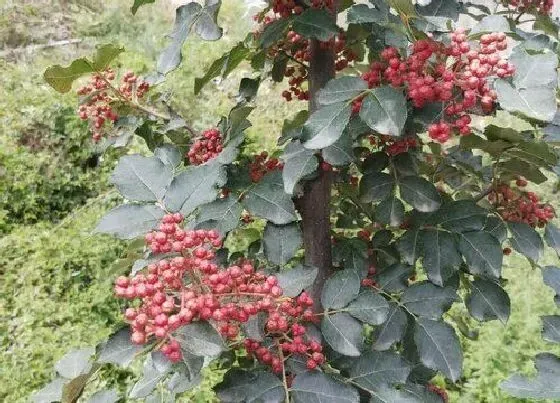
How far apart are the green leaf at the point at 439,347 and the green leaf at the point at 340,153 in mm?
271

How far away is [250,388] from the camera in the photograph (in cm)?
79

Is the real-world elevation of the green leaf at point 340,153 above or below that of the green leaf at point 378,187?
above

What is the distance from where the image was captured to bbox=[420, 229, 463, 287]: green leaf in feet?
3.01

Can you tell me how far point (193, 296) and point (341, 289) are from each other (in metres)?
0.28

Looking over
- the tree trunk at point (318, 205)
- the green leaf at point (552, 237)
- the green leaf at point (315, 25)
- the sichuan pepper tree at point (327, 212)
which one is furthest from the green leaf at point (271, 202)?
the green leaf at point (552, 237)

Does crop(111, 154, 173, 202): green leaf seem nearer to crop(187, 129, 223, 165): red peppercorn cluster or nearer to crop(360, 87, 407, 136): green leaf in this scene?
crop(187, 129, 223, 165): red peppercorn cluster

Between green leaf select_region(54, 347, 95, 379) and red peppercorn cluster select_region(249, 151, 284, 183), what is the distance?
383mm

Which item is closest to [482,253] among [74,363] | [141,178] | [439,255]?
[439,255]

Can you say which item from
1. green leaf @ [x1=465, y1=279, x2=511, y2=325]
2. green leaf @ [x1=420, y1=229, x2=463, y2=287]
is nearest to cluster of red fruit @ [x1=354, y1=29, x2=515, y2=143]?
green leaf @ [x1=420, y1=229, x2=463, y2=287]

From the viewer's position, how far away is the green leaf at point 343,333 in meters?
0.82

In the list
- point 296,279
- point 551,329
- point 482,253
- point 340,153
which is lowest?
point 551,329

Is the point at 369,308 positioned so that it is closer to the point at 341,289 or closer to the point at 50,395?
the point at 341,289

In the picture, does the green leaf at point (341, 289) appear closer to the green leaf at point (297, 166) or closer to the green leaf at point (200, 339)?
the green leaf at point (297, 166)

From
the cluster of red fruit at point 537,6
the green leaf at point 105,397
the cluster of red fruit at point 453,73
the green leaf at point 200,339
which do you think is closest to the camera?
the green leaf at point 200,339
